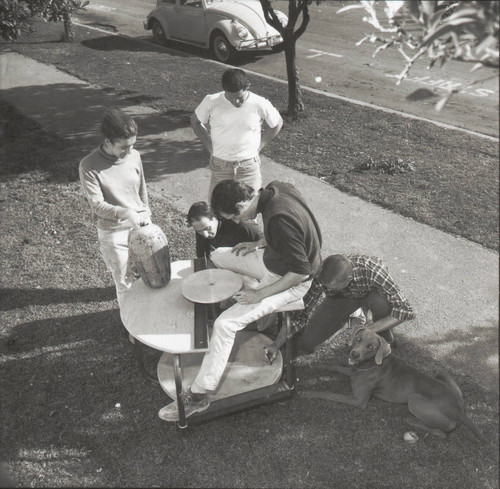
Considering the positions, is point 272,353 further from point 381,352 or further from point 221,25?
point 221,25

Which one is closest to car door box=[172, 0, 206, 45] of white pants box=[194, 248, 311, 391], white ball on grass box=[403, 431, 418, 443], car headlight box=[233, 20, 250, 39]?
car headlight box=[233, 20, 250, 39]

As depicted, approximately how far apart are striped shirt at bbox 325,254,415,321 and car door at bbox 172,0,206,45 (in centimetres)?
1126

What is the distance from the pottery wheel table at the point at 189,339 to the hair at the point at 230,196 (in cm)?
69

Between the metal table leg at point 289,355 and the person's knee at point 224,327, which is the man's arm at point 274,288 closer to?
the person's knee at point 224,327

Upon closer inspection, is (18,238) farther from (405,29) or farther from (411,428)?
(405,29)

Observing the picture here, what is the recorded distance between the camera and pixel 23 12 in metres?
6.66

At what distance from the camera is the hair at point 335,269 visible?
4215mm

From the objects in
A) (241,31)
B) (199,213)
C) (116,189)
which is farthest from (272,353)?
(241,31)

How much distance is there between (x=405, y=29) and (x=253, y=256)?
2.39 m

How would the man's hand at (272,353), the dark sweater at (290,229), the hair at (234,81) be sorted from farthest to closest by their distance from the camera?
the hair at (234,81), the man's hand at (272,353), the dark sweater at (290,229)

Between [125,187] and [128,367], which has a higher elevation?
[125,187]

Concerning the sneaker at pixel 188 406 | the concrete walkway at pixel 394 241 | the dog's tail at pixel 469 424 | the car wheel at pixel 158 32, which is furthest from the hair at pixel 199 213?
the car wheel at pixel 158 32

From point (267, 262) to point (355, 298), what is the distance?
906 mm

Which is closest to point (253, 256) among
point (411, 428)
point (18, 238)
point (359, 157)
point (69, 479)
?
point (411, 428)
